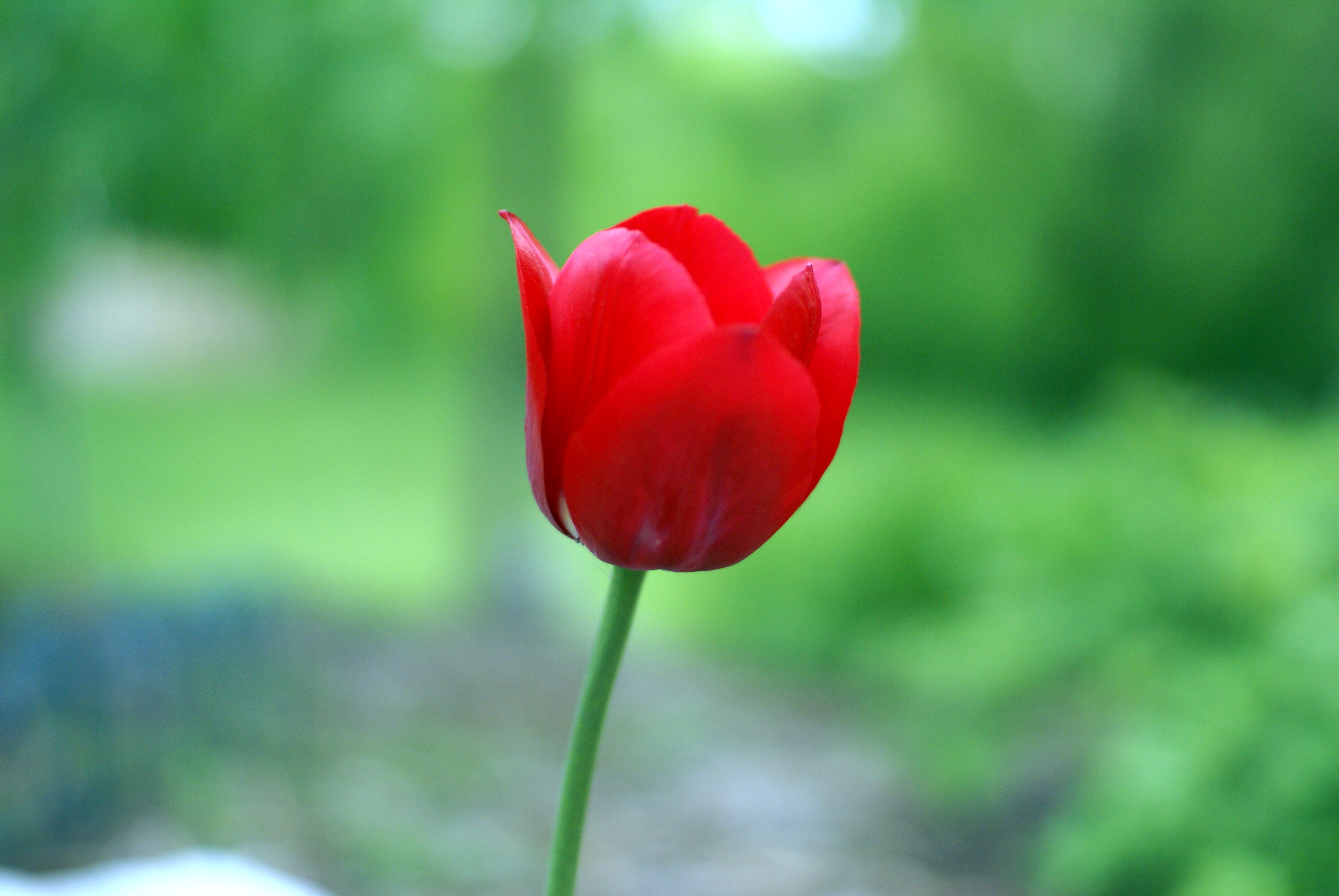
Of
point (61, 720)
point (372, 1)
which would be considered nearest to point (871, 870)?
point (61, 720)

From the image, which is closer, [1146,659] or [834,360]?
[834,360]

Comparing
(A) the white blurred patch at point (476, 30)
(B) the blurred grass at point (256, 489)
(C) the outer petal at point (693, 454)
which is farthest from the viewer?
(B) the blurred grass at point (256, 489)

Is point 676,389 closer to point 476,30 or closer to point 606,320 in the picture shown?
point 606,320

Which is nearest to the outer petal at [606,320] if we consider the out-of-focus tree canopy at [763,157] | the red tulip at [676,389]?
the red tulip at [676,389]

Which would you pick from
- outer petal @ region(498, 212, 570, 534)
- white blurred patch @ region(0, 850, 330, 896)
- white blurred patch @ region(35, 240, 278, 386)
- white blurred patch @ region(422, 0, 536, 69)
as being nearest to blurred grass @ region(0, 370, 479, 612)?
white blurred patch @ region(35, 240, 278, 386)

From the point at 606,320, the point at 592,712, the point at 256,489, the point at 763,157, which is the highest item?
the point at 763,157

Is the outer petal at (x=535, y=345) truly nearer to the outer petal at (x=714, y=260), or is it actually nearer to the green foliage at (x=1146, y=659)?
the outer petal at (x=714, y=260)

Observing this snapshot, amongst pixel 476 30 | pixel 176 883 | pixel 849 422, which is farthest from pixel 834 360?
pixel 849 422
